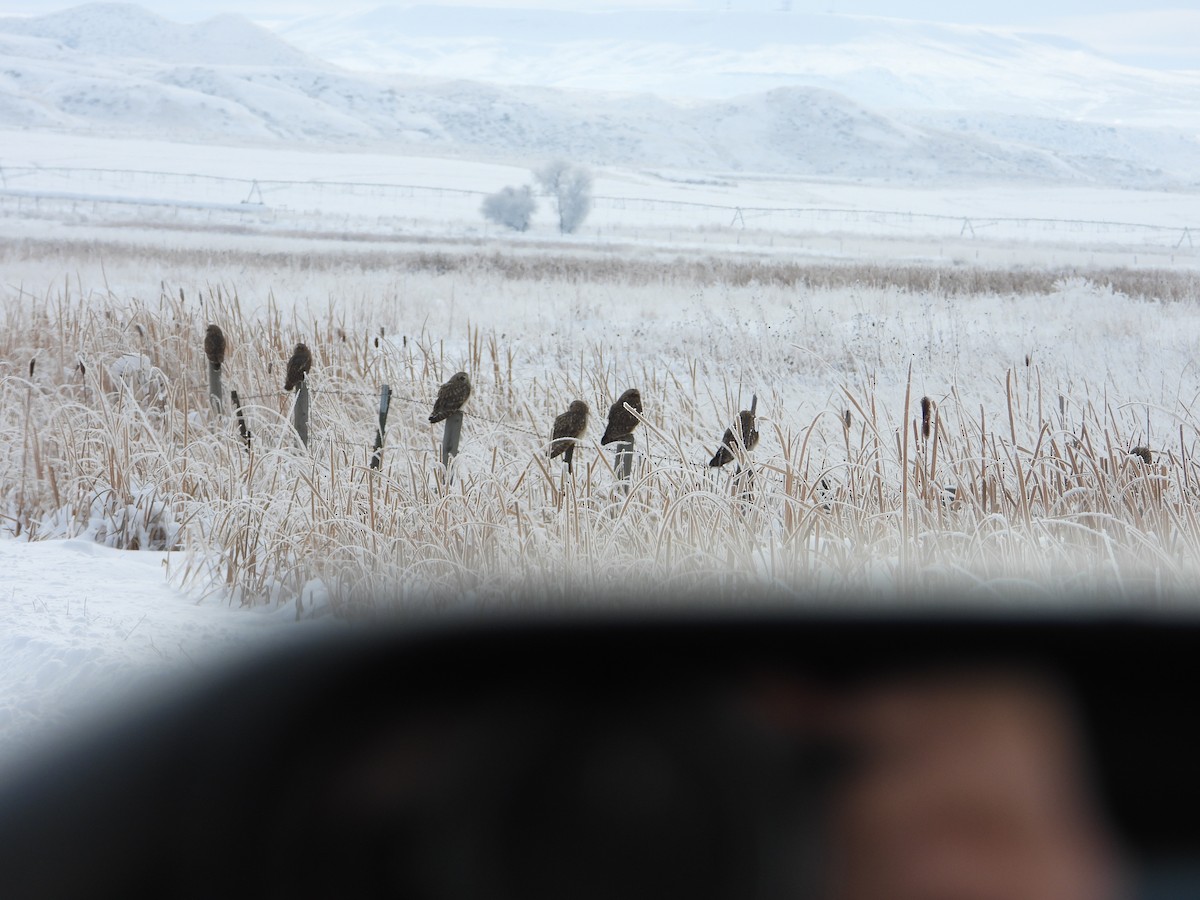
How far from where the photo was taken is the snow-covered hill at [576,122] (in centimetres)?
8362

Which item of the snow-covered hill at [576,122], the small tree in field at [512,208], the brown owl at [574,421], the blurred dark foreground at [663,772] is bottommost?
the brown owl at [574,421]

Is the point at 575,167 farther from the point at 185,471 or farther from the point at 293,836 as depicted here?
the point at 293,836

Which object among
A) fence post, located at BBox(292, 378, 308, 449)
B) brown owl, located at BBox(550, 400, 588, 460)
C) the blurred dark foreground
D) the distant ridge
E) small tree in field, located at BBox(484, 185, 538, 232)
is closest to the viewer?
the blurred dark foreground

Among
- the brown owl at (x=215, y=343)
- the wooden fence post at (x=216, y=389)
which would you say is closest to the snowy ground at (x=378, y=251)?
the brown owl at (x=215, y=343)

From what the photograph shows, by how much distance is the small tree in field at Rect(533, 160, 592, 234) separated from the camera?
38.7 meters

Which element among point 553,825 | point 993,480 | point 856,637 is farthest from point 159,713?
point 993,480

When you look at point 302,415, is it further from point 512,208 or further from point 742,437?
point 512,208

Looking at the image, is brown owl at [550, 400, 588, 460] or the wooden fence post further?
the wooden fence post

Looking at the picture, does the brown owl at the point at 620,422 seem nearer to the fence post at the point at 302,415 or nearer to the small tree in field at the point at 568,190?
the fence post at the point at 302,415

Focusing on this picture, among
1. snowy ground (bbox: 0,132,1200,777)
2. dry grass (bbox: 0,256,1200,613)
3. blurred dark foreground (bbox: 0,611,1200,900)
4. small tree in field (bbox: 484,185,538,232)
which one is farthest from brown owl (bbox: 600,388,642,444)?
small tree in field (bbox: 484,185,538,232)

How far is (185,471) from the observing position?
4012mm

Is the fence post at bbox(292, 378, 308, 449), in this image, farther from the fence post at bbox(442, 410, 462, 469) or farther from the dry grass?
the fence post at bbox(442, 410, 462, 469)

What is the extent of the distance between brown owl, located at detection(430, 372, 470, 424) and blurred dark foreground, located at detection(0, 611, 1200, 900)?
7.94 feet

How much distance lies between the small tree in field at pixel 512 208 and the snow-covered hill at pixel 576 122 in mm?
33021
